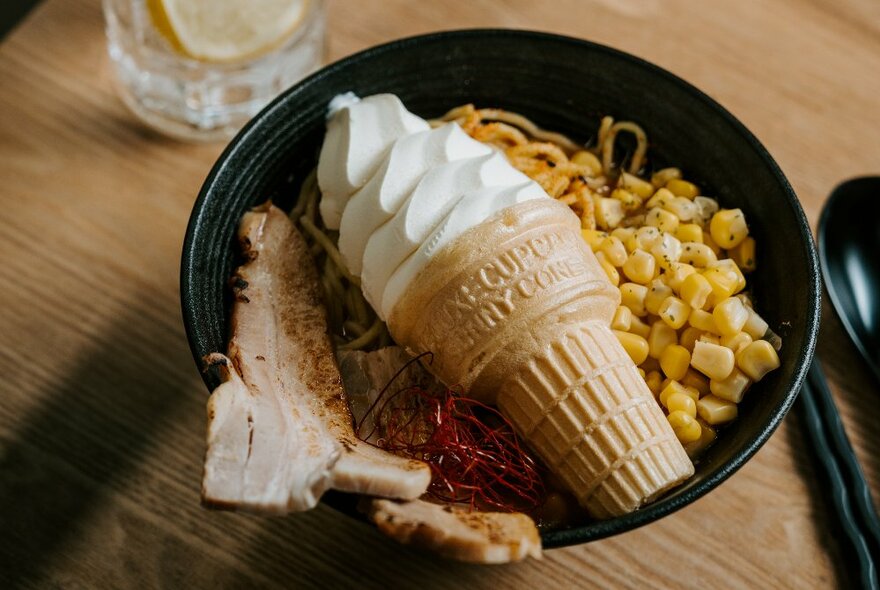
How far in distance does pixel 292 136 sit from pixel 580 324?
695 mm

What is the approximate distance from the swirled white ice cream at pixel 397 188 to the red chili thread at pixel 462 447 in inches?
7.1

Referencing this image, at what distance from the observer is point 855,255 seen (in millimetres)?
1964

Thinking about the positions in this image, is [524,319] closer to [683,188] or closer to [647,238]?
[647,238]

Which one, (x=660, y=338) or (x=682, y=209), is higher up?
(x=682, y=209)

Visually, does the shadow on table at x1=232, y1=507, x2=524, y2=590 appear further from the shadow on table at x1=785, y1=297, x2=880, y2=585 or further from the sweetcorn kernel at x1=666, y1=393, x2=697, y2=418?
the shadow on table at x1=785, y1=297, x2=880, y2=585

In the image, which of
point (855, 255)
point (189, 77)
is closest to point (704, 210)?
point (855, 255)

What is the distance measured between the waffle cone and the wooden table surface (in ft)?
1.01

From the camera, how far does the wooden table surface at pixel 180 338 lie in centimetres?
159

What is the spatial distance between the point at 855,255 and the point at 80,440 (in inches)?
68.2

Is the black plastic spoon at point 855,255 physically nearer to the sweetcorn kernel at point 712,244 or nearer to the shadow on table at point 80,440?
the sweetcorn kernel at point 712,244

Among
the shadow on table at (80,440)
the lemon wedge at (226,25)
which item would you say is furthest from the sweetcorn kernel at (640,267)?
the lemon wedge at (226,25)

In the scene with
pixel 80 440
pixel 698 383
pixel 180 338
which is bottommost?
pixel 80 440

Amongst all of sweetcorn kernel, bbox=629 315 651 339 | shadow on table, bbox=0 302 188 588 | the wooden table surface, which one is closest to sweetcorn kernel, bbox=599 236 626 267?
sweetcorn kernel, bbox=629 315 651 339

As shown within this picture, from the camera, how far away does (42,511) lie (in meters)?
1.63
